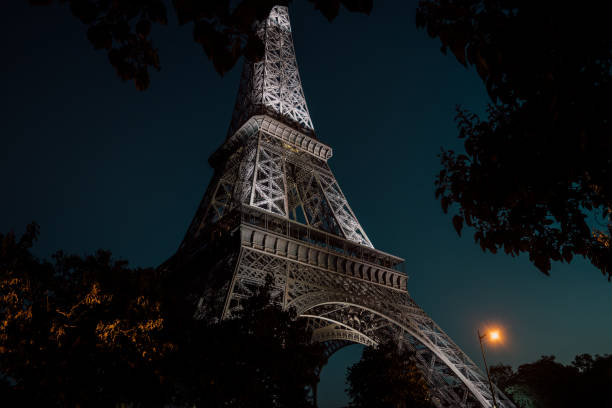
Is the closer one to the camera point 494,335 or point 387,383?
point 494,335

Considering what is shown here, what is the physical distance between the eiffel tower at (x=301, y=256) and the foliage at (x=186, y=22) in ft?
51.3

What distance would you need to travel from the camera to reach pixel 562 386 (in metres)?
43.6

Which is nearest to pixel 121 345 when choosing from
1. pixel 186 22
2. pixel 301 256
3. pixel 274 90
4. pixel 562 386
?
pixel 186 22

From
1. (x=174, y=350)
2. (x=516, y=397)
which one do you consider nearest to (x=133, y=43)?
(x=174, y=350)

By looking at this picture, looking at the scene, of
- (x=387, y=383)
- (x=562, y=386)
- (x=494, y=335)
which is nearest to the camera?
(x=494, y=335)

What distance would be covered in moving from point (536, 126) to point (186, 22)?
418 centimetres

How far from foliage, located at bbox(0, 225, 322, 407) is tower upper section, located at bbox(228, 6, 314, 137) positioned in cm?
2344

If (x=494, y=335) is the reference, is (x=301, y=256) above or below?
above

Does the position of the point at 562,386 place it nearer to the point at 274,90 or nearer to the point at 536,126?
the point at 274,90

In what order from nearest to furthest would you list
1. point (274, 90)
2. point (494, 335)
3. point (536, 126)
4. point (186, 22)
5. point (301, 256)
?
1. point (186, 22)
2. point (536, 126)
3. point (494, 335)
4. point (301, 256)
5. point (274, 90)

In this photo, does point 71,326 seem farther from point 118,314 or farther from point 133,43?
point 133,43

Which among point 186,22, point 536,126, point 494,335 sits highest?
point 494,335

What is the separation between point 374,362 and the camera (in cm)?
2178

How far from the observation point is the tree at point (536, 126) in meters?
3.80
